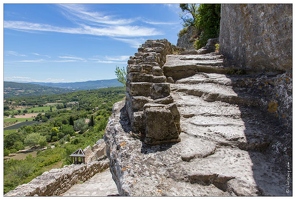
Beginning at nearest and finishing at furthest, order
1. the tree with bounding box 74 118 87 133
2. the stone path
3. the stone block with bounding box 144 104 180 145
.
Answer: the stone block with bounding box 144 104 180 145
the stone path
the tree with bounding box 74 118 87 133

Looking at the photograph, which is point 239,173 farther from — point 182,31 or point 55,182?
point 182,31

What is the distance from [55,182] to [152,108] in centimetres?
572

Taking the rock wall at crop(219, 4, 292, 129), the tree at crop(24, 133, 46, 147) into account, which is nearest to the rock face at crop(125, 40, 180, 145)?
the rock wall at crop(219, 4, 292, 129)

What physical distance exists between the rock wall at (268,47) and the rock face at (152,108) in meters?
1.78

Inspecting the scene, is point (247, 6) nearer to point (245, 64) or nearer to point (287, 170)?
point (245, 64)

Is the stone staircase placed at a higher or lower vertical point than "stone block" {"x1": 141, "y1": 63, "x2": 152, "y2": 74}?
lower

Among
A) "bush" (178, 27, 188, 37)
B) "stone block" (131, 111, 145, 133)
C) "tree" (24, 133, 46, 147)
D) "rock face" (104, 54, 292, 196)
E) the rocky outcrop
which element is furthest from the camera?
"tree" (24, 133, 46, 147)

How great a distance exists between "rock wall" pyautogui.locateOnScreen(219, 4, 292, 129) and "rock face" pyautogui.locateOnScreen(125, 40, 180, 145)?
178cm

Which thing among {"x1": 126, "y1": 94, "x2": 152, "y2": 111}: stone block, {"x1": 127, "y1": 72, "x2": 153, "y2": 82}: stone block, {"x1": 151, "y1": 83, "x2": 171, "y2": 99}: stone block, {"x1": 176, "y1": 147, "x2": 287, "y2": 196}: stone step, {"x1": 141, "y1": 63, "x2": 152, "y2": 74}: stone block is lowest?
{"x1": 176, "y1": 147, "x2": 287, "y2": 196}: stone step

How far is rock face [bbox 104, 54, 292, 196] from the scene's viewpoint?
2215mm

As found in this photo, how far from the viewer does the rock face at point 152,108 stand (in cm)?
297

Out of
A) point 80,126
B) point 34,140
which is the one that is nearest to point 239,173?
point 34,140

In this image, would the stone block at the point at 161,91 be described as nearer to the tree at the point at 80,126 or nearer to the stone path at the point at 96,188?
the stone path at the point at 96,188

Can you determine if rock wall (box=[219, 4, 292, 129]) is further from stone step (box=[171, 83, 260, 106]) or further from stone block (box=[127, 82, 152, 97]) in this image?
stone block (box=[127, 82, 152, 97])
